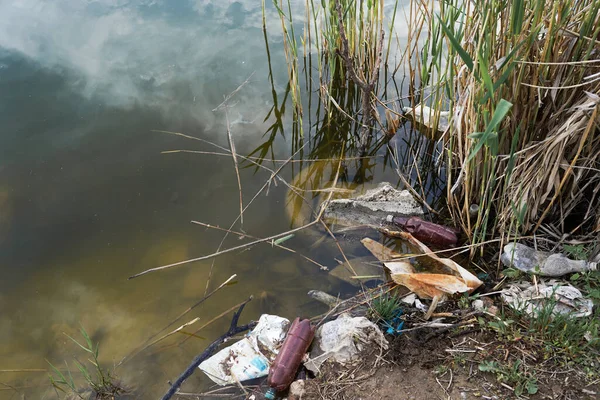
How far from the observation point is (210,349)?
241 centimetres

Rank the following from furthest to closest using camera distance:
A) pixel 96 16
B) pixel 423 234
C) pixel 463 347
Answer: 1. pixel 96 16
2. pixel 423 234
3. pixel 463 347

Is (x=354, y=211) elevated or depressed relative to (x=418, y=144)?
depressed

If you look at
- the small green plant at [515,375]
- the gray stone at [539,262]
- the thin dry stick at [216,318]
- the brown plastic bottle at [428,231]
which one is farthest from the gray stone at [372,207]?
the small green plant at [515,375]

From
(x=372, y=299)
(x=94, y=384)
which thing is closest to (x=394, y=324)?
(x=372, y=299)

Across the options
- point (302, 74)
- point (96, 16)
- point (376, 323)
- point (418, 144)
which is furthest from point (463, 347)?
point (96, 16)

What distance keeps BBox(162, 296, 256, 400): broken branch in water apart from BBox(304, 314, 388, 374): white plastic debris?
0.50 metres

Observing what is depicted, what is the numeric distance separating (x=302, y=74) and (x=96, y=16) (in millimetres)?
2790

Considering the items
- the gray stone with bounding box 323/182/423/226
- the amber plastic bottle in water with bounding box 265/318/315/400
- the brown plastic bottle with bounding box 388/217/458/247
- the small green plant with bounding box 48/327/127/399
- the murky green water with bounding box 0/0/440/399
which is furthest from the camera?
the gray stone with bounding box 323/182/423/226

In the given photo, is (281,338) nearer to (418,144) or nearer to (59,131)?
(418,144)

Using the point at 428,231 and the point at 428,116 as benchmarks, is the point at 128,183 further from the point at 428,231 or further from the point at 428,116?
the point at 428,116

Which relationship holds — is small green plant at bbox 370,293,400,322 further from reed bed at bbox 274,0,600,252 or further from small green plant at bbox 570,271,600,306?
small green plant at bbox 570,271,600,306

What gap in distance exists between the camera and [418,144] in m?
3.86

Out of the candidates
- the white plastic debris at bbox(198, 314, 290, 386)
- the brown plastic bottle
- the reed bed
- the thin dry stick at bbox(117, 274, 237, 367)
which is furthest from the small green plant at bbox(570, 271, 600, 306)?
the thin dry stick at bbox(117, 274, 237, 367)

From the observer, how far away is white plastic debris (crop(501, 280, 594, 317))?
2.00 meters
